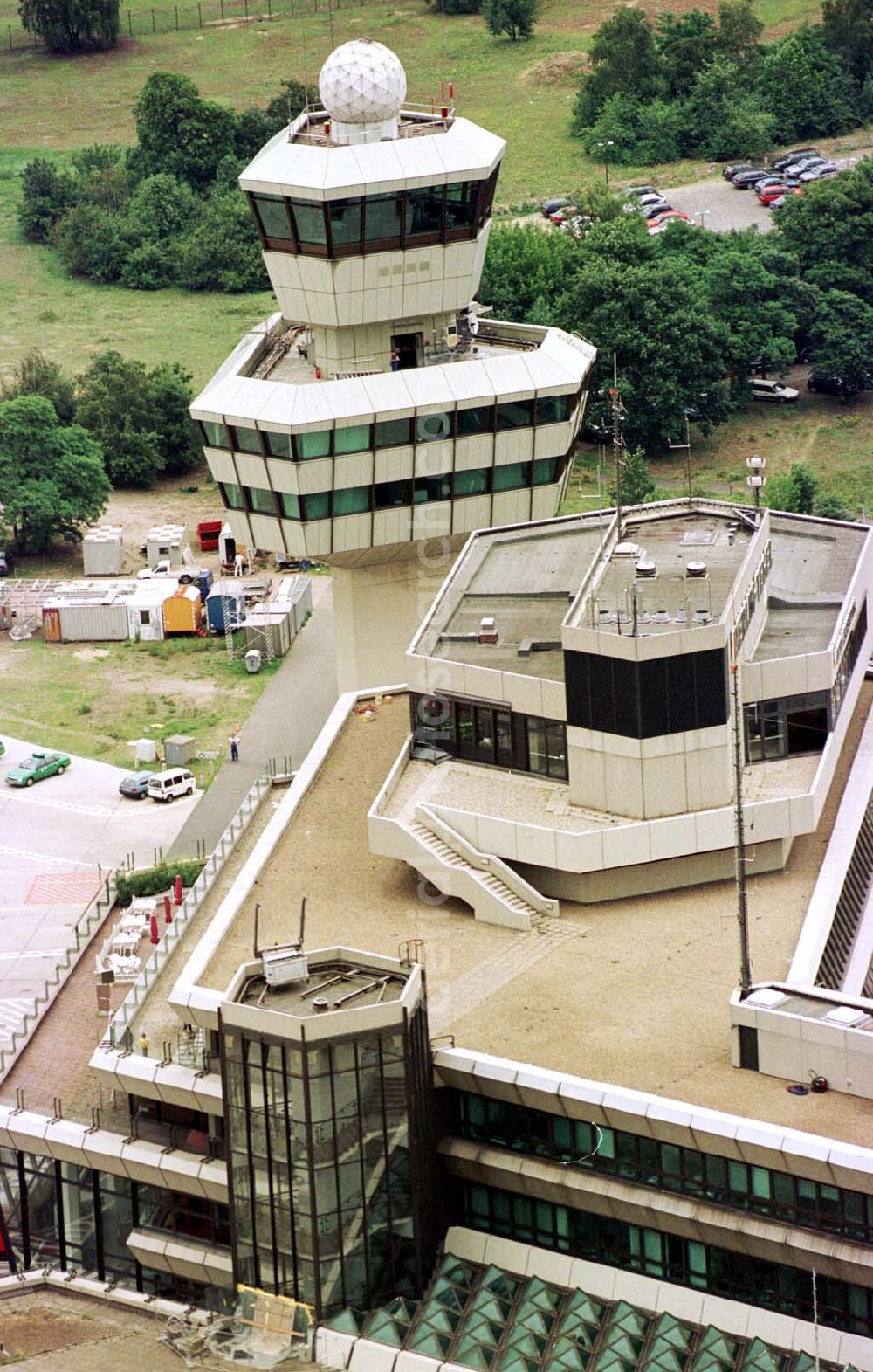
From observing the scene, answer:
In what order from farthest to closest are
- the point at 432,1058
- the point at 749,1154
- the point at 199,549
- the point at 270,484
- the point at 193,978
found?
the point at 199,549 → the point at 270,484 → the point at 193,978 → the point at 432,1058 → the point at 749,1154

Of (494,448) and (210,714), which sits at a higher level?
(494,448)

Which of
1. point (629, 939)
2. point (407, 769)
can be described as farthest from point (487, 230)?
point (629, 939)

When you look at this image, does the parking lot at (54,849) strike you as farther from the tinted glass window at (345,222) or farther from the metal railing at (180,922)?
the tinted glass window at (345,222)

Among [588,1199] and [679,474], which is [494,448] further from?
[679,474]

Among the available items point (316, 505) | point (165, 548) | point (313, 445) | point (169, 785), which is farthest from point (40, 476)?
point (313, 445)

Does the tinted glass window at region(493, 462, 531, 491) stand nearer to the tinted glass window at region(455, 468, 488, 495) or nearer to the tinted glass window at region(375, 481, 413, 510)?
the tinted glass window at region(455, 468, 488, 495)

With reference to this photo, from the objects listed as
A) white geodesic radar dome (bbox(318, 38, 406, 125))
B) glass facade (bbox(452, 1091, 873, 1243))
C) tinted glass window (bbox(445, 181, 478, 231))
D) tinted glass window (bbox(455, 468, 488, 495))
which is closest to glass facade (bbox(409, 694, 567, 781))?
glass facade (bbox(452, 1091, 873, 1243))
